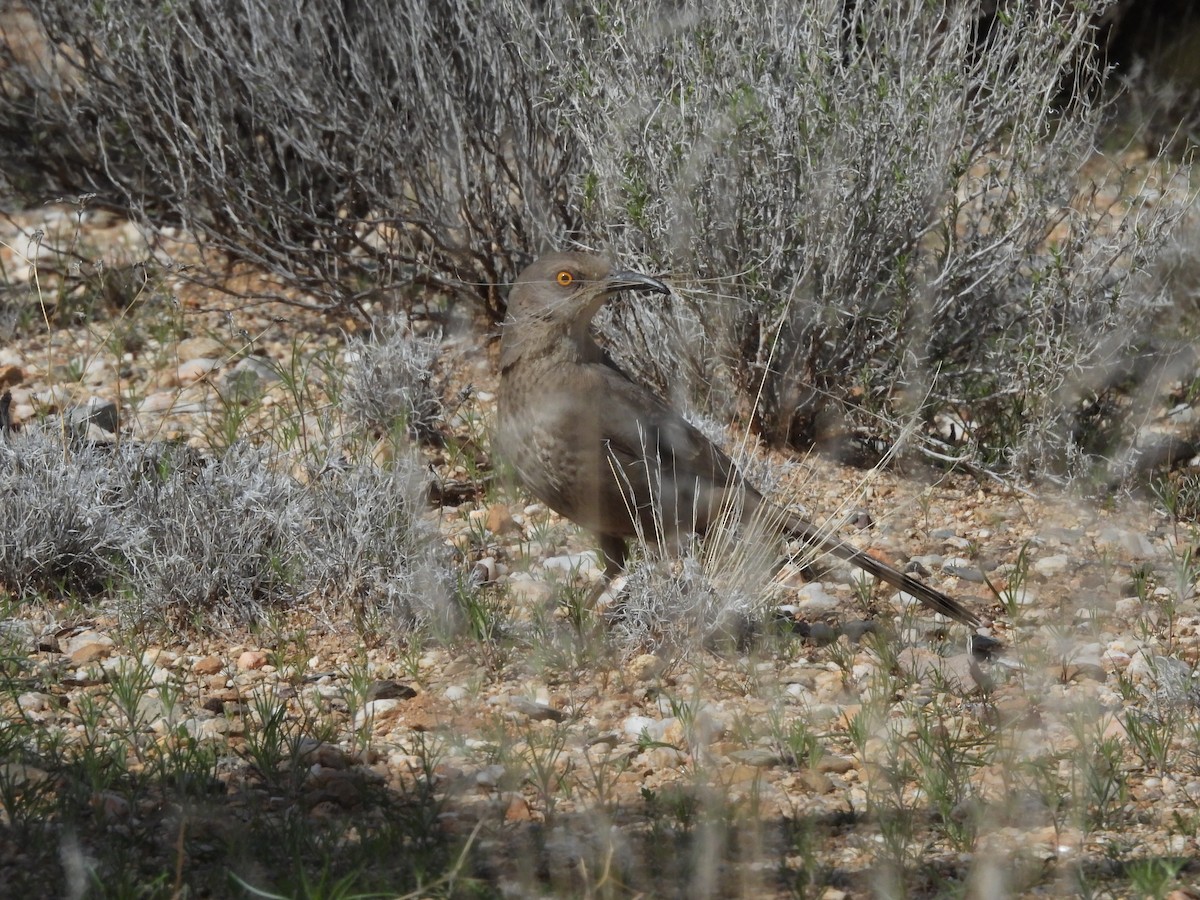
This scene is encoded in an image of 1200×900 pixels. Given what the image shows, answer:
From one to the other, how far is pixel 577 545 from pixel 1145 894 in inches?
102

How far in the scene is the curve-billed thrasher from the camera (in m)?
4.50

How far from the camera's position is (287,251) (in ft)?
21.8

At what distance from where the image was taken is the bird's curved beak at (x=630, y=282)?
464cm

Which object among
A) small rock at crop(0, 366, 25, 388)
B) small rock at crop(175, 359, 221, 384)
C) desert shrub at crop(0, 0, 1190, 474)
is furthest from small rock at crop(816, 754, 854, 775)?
small rock at crop(0, 366, 25, 388)

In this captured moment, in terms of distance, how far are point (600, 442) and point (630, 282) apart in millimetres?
537

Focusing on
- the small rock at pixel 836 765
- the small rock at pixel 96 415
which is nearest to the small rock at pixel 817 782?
the small rock at pixel 836 765

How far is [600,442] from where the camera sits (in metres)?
4.54

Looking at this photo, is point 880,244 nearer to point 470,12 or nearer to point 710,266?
point 710,266

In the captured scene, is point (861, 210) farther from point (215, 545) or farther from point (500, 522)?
point (215, 545)

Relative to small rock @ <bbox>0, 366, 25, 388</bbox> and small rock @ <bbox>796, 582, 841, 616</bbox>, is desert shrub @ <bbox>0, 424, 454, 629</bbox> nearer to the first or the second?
small rock @ <bbox>796, 582, 841, 616</bbox>

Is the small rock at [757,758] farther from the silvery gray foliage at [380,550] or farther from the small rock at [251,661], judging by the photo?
the small rock at [251,661]

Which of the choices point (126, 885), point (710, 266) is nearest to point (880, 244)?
point (710, 266)

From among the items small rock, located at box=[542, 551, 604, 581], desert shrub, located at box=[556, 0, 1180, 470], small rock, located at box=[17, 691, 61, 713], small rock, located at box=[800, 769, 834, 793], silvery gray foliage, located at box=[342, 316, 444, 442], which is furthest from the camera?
silvery gray foliage, located at box=[342, 316, 444, 442]

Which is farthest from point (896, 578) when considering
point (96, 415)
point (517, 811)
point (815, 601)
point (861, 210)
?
point (96, 415)
